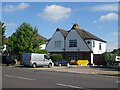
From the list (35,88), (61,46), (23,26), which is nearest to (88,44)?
(61,46)

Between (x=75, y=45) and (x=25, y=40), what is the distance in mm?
11161

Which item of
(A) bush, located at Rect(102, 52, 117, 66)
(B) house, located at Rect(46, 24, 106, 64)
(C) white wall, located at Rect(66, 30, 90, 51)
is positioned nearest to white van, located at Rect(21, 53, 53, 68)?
(A) bush, located at Rect(102, 52, 117, 66)

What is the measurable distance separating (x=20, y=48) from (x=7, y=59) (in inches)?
259

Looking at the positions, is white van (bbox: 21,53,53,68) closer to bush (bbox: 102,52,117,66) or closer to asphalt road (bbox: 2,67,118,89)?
bush (bbox: 102,52,117,66)

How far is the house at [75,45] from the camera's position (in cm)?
4621

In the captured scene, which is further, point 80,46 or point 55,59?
point 80,46

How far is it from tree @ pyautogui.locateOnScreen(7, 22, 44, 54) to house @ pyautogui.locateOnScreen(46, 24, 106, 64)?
524 centimetres

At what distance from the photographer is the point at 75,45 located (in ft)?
158

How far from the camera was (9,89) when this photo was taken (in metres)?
10.7

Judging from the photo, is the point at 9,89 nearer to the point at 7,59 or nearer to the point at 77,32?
the point at 7,59

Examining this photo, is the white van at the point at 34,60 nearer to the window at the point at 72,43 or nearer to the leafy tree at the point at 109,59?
the leafy tree at the point at 109,59

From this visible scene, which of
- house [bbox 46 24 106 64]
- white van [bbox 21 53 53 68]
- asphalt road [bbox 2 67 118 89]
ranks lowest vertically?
asphalt road [bbox 2 67 118 89]

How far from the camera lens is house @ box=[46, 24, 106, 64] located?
46206 millimetres

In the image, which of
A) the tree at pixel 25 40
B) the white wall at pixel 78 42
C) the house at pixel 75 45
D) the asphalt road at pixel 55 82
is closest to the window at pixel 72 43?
the house at pixel 75 45
